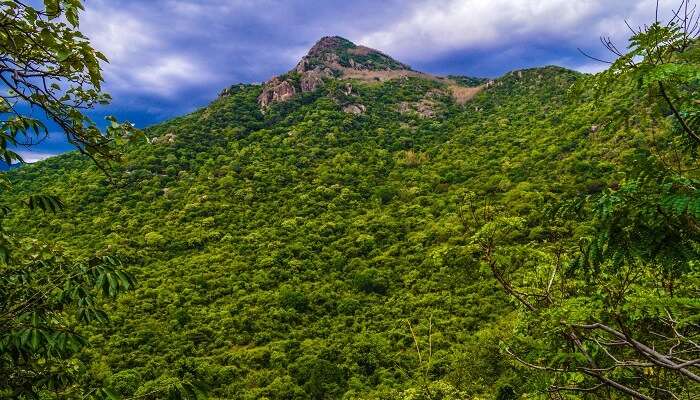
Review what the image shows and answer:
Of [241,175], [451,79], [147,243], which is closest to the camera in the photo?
[147,243]

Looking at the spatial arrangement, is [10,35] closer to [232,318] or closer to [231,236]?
[232,318]

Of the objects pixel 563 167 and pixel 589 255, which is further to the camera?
pixel 563 167

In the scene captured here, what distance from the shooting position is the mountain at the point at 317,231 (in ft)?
115

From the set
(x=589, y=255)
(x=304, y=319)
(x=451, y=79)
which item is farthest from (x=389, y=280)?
(x=451, y=79)

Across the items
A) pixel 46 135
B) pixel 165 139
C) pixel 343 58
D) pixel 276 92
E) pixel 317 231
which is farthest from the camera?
pixel 343 58

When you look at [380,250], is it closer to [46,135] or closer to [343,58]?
[46,135]

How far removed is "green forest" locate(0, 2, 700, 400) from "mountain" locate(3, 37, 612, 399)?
1.00 feet

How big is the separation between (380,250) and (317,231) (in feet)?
36.3

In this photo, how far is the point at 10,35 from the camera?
3660 millimetres

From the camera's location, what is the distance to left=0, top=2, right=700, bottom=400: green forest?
3971 millimetres

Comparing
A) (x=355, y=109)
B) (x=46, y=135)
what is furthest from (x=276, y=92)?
(x=46, y=135)

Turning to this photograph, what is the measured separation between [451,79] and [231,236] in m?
117

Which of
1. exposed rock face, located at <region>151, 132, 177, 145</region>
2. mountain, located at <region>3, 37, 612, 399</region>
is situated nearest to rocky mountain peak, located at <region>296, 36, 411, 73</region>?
mountain, located at <region>3, 37, 612, 399</region>

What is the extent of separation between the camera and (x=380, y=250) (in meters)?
58.3
